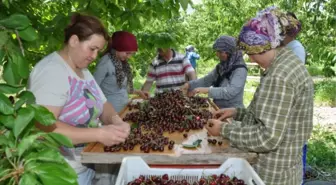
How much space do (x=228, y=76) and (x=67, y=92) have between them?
2.33 m

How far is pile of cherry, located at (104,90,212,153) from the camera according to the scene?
2479mm

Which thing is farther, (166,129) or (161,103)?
(161,103)

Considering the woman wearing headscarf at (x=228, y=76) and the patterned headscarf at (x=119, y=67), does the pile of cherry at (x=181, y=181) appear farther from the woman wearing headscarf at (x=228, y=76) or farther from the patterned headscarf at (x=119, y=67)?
the patterned headscarf at (x=119, y=67)

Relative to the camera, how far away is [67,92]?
7.06 feet

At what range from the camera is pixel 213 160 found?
234 centimetres

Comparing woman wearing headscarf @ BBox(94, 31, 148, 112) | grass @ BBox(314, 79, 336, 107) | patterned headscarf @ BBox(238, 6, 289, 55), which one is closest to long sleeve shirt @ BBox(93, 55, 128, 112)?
woman wearing headscarf @ BBox(94, 31, 148, 112)

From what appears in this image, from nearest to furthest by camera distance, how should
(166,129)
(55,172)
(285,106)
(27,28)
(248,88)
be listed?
(55,172) → (27,28) → (285,106) → (166,129) → (248,88)

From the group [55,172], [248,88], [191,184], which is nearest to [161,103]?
[191,184]

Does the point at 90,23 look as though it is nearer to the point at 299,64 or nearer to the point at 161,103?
the point at 299,64

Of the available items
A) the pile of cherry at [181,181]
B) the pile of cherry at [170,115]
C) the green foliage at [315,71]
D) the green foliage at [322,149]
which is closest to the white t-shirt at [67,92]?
the pile of cherry at [181,181]

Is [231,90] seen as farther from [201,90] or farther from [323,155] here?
[323,155]

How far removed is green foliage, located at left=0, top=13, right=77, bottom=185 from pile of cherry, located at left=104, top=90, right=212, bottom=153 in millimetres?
1372

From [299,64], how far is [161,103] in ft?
6.16

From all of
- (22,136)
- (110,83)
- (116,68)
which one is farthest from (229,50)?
(22,136)
